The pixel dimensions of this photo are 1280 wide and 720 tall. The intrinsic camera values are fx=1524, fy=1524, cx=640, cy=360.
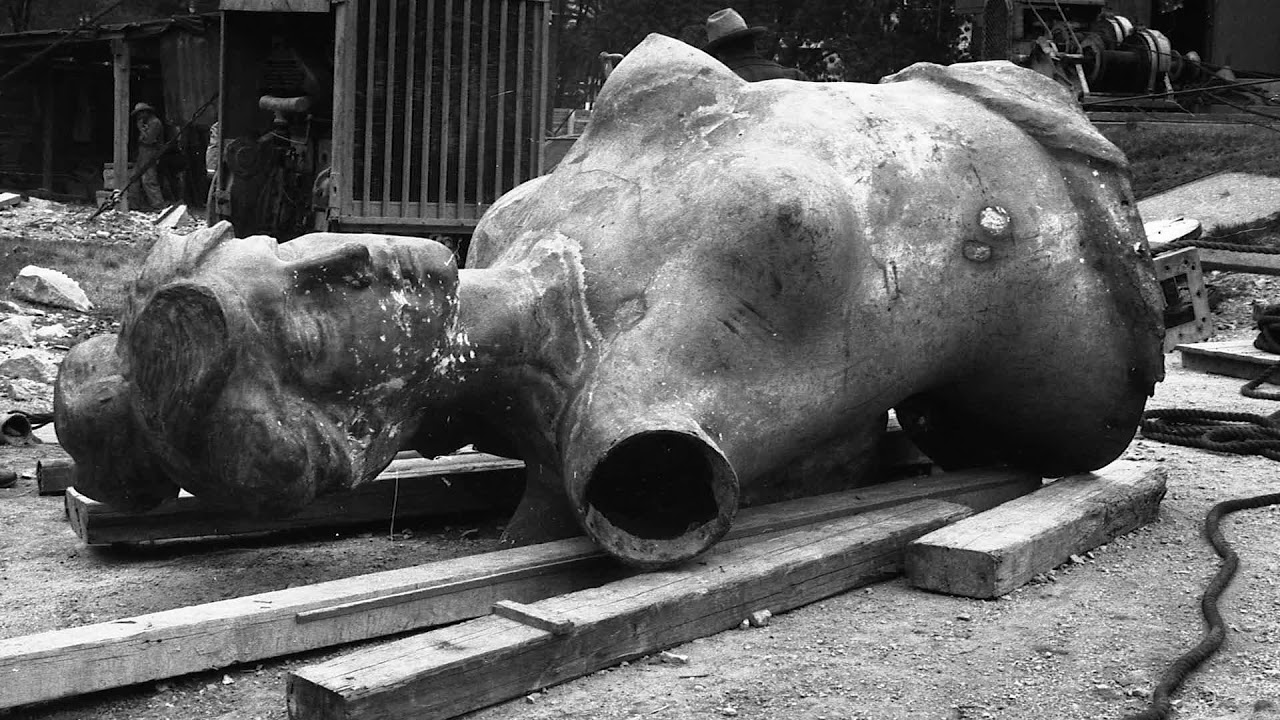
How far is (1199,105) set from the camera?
16.5m

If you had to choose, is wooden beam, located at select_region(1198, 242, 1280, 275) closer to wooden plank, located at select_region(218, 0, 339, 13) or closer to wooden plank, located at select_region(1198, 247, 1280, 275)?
wooden plank, located at select_region(1198, 247, 1280, 275)

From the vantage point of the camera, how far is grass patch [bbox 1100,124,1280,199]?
12.7 meters

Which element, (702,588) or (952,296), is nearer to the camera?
(702,588)

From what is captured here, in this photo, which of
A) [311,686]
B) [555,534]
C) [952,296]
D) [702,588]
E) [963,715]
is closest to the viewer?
[311,686]

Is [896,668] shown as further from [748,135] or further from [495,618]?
[748,135]

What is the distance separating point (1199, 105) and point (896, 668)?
49.0ft

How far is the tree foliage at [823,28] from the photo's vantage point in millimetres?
19484

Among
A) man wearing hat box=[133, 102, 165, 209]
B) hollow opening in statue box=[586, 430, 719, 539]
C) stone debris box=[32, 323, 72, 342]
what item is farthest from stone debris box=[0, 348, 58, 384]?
man wearing hat box=[133, 102, 165, 209]

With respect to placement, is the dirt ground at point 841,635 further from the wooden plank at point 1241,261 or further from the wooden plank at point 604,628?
the wooden plank at point 1241,261

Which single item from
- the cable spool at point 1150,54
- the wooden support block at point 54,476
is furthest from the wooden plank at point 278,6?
the cable spool at point 1150,54

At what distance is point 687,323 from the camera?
3.45 metres

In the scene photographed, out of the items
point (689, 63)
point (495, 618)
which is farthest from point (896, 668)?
point (689, 63)

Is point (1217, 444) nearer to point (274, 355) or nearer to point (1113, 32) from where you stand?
point (274, 355)

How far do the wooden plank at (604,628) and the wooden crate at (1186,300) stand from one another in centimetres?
241
